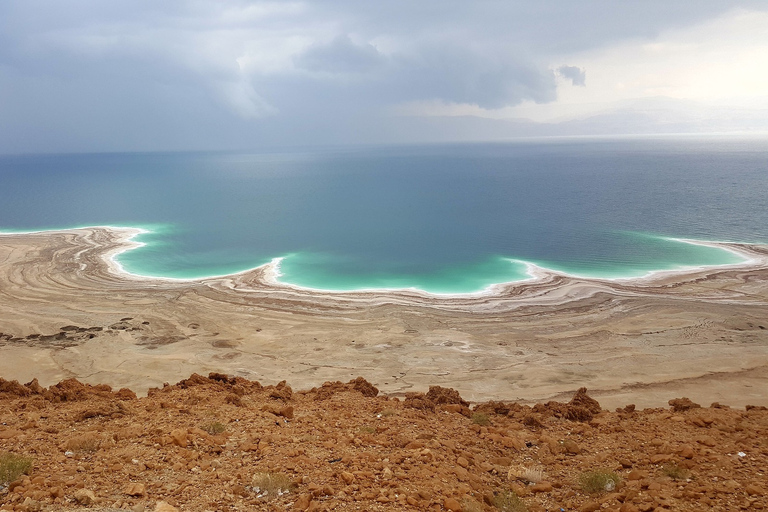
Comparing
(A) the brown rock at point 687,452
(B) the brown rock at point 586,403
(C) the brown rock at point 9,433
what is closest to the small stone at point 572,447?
(A) the brown rock at point 687,452

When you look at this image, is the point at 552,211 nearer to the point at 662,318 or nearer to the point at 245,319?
the point at 662,318

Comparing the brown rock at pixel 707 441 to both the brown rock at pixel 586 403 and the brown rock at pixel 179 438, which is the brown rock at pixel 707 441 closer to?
the brown rock at pixel 586 403

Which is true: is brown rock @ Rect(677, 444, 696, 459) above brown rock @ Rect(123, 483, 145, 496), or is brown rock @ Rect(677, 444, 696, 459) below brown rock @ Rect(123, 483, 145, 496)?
below

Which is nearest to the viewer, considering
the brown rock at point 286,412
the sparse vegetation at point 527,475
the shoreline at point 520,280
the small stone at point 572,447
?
the sparse vegetation at point 527,475

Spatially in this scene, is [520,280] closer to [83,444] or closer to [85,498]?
[83,444]

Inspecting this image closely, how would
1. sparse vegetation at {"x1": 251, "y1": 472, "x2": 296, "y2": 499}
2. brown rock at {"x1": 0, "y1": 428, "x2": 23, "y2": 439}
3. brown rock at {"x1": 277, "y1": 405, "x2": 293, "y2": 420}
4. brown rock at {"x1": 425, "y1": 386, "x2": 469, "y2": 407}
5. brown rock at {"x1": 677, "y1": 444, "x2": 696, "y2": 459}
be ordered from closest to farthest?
sparse vegetation at {"x1": 251, "y1": 472, "x2": 296, "y2": 499} < brown rock at {"x1": 677, "y1": 444, "x2": 696, "y2": 459} < brown rock at {"x1": 0, "y1": 428, "x2": 23, "y2": 439} < brown rock at {"x1": 277, "y1": 405, "x2": 293, "y2": 420} < brown rock at {"x1": 425, "y1": 386, "x2": 469, "y2": 407}

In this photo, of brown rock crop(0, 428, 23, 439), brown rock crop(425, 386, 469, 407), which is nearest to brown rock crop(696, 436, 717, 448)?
brown rock crop(425, 386, 469, 407)

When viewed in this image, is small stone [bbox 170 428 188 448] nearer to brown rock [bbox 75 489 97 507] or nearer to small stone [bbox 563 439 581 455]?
brown rock [bbox 75 489 97 507]
